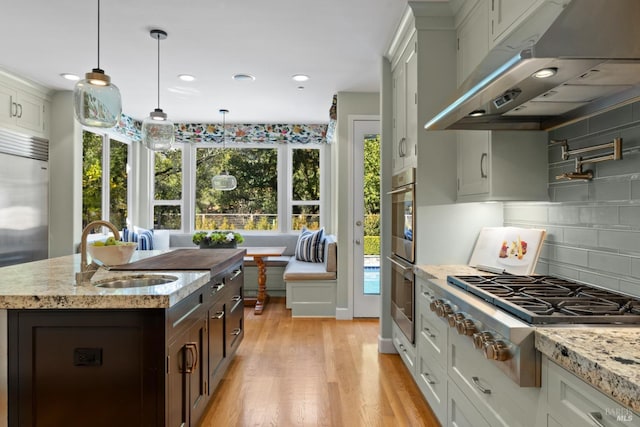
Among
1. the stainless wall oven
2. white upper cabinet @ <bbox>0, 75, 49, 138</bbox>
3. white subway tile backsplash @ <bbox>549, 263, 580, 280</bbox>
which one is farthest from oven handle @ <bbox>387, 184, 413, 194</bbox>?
white upper cabinet @ <bbox>0, 75, 49, 138</bbox>

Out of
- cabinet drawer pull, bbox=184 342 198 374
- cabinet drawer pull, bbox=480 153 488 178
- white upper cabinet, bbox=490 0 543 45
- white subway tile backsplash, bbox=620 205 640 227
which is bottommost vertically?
cabinet drawer pull, bbox=184 342 198 374

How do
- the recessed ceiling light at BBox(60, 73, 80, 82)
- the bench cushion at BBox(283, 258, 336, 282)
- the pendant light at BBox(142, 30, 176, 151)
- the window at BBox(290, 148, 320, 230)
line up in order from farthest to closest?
1. the window at BBox(290, 148, 320, 230)
2. the bench cushion at BBox(283, 258, 336, 282)
3. the recessed ceiling light at BBox(60, 73, 80, 82)
4. the pendant light at BBox(142, 30, 176, 151)

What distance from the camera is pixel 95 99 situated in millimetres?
2188

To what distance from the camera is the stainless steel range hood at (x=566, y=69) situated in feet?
3.80

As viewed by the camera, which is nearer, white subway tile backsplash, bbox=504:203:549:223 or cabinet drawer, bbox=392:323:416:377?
white subway tile backsplash, bbox=504:203:549:223

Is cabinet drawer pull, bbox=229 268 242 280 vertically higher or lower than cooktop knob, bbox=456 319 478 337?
lower

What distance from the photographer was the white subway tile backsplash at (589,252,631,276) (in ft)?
5.37

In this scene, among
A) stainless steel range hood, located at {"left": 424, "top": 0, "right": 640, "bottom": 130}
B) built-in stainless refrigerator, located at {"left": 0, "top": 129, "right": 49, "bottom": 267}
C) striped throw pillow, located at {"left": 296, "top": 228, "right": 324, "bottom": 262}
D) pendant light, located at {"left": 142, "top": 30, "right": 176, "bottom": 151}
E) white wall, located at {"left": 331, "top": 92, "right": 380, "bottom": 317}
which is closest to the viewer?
stainless steel range hood, located at {"left": 424, "top": 0, "right": 640, "bottom": 130}

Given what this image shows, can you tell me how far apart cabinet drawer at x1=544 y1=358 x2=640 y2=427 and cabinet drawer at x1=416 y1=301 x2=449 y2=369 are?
2.99ft

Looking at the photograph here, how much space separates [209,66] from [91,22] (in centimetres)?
108

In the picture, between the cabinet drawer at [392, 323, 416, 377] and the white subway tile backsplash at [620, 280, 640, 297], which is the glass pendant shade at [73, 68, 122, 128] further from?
the white subway tile backsplash at [620, 280, 640, 297]

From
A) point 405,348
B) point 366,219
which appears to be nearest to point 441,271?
point 405,348

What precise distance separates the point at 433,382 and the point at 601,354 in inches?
56.6

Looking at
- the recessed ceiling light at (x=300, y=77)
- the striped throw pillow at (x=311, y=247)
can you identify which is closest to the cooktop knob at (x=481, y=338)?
the recessed ceiling light at (x=300, y=77)
